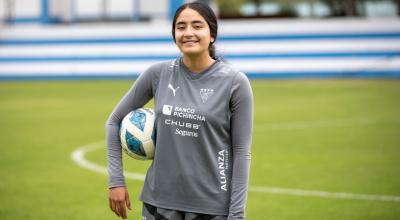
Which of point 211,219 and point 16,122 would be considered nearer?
point 211,219

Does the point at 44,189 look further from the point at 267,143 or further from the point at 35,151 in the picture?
the point at 267,143

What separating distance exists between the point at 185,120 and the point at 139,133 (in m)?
0.45

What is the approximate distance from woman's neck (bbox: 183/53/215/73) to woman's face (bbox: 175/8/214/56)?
4 cm

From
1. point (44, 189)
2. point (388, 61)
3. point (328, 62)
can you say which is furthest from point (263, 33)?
point (44, 189)

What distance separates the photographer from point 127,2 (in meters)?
33.3

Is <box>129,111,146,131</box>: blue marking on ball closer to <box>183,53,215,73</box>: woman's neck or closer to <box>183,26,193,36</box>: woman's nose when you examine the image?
<box>183,53,215,73</box>: woman's neck

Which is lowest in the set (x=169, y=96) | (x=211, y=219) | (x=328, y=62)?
(x=328, y=62)

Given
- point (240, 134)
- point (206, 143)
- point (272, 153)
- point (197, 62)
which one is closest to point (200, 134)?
point (206, 143)

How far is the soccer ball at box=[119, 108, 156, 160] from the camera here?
472 centimetres

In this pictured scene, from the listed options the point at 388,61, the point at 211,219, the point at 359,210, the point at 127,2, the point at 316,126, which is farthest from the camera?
the point at 127,2

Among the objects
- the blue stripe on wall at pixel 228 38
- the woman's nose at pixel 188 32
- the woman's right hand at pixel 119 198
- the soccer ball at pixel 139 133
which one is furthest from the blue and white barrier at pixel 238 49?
the woman's nose at pixel 188 32

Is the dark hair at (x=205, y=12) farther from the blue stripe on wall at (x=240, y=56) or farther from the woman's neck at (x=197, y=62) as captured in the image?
the blue stripe on wall at (x=240, y=56)

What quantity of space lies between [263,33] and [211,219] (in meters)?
20.8

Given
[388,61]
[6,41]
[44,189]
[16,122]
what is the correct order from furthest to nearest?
[6,41], [388,61], [16,122], [44,189]
